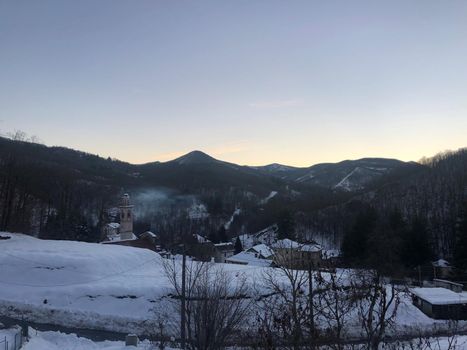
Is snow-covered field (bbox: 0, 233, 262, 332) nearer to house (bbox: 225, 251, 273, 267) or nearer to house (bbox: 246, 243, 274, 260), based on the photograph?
house (bbox: 225, 251, 273, 267)

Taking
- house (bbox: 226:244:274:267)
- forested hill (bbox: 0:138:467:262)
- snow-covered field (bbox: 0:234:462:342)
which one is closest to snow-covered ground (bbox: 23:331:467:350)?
snow-covered field (bbox: 0:234:462:342)

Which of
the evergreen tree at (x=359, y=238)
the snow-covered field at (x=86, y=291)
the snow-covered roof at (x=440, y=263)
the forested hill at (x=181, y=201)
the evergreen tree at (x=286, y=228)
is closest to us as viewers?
the snow-covered field at (x=86, y=291)

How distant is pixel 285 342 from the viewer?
8.52 m

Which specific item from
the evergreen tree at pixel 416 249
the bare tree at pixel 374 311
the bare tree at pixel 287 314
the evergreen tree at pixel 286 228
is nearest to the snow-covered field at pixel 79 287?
the bare tree at pixel 287 314

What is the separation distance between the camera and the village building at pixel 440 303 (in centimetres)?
3038

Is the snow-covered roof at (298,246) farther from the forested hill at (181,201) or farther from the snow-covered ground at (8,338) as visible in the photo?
the forested hill at (181,201)

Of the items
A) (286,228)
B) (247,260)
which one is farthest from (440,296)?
(286,228)

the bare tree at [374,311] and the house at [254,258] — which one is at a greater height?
the bare tree at [374,311]

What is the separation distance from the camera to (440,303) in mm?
30375

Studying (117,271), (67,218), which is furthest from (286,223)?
(117,271)

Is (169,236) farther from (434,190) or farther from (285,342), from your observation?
(285,342)

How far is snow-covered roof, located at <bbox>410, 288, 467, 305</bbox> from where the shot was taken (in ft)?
100

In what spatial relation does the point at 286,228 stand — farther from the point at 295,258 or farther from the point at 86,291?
the point at 295,258

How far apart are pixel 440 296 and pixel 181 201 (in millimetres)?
137168
